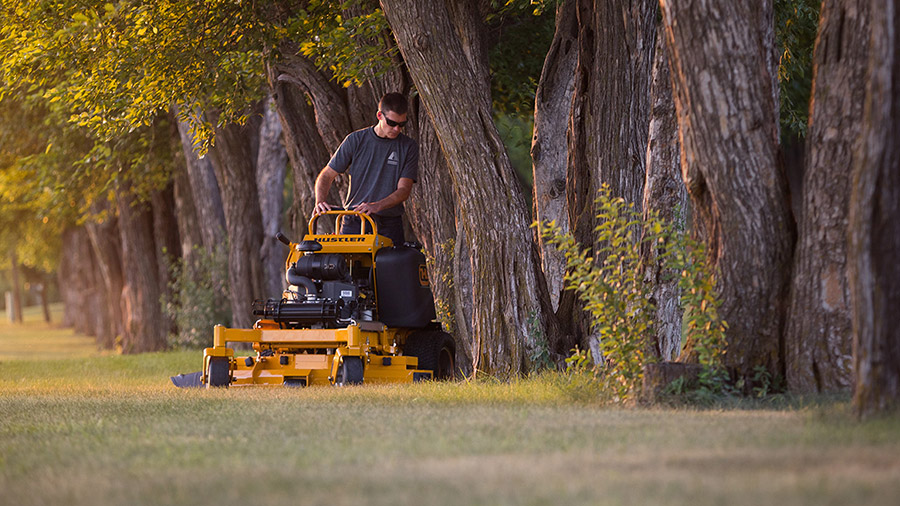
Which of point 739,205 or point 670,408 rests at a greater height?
point 739,205

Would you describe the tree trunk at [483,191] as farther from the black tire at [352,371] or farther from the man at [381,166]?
the black tire at [352,371]

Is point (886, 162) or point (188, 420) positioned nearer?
point (886, 162)

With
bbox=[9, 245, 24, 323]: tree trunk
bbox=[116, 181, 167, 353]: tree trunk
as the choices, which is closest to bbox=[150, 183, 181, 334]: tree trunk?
bbox=[116, 181, 167, 353]: tree trunk

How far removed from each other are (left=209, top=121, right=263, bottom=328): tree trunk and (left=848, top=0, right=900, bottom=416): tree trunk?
49.7ft

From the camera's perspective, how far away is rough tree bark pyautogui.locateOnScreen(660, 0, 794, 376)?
23.5ft

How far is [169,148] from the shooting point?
22.2 meters

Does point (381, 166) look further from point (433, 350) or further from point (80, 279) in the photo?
point (80, 279)

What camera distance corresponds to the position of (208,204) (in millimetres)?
22141

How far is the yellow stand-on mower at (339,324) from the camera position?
10125 mm

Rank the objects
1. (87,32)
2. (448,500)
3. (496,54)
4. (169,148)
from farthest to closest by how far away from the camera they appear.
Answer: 1. (169,148)
2. (496,54)
3. (87,32)
4. (448,500)

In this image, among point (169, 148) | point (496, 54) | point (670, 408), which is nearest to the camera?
point (670, 408)

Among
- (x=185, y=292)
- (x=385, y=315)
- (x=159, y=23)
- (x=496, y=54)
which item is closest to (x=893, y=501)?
(x=385, y=315)

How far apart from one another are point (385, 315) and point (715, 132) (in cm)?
435

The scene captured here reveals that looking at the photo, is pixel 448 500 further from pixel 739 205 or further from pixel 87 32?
pixel 87 32
